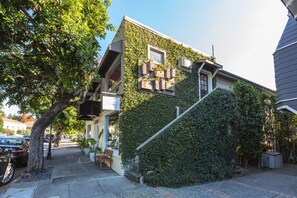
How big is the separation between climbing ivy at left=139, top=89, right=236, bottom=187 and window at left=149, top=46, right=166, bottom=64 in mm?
3333

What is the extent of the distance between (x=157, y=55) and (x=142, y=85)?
228cm

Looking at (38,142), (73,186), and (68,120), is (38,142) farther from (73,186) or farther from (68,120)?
(68,120)

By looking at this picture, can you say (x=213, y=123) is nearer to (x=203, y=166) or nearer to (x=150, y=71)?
(x=203, y=166)

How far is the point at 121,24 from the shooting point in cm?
958

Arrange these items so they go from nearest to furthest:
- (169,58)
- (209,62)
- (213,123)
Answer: (213,123), (169,58), (209,62)

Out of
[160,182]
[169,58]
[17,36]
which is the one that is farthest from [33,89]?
[160,182]

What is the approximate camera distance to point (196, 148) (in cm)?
776

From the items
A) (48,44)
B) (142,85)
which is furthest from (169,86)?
(48,44)

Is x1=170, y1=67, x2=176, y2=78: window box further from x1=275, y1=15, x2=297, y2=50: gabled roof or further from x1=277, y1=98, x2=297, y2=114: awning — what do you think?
x1=277, y1=98, x2=297, y2=114: awning

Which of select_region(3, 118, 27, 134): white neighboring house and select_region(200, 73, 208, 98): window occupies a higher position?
select_region(200, 73, 208, 98): window

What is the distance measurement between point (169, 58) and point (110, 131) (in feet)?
17.8

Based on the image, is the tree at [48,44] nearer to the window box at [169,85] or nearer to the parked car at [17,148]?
the parked car at [17,148]

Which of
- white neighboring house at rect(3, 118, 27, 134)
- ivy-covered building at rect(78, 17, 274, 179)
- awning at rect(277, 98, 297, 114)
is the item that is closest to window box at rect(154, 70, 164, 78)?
ivy-covered building at rect(78, 17, 274, 179)

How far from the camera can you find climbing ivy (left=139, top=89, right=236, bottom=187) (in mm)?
6930
